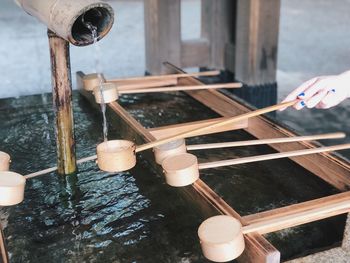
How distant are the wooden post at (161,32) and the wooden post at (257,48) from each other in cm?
76

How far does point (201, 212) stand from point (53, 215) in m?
0.78

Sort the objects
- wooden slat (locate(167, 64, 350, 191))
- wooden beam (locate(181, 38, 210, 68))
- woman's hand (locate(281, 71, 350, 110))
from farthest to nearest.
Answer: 1. wooden beam (locate(181, 38, 210, 68))
2. wooden slat (locate(167, 64, 350, 191))
3. woman's hand (locate(281, 71, 350, 110))

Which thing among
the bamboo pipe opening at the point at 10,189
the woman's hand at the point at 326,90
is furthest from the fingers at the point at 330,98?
the bamboo pipe opening at the point at 10,189

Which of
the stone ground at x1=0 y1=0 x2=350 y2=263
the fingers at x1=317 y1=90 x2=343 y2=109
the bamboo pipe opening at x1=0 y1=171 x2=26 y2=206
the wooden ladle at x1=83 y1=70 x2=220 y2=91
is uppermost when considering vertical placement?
the fingers at x1=317 y1=90 x2=343 y2=109

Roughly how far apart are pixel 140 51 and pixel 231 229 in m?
8.14

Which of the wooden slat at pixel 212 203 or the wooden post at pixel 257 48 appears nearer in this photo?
the wooden slat at pixel 212 203

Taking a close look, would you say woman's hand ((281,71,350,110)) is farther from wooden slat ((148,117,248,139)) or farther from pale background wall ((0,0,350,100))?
pale background wall ((0,0,350,100))

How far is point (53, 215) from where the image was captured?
2494 millimetres

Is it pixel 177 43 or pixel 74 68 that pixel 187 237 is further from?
pixel 74 68

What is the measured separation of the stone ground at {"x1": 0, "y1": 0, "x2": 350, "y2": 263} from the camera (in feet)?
23.8

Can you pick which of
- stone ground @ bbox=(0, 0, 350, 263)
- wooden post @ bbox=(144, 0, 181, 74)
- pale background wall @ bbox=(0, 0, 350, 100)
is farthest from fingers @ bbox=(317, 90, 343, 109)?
pale background wall @ bbox=(0, 0, 350, 100)

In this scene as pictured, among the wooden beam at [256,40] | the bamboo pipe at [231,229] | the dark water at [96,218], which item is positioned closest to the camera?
the bamboo pipe at [231,229]

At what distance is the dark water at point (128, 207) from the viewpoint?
222 centimetres

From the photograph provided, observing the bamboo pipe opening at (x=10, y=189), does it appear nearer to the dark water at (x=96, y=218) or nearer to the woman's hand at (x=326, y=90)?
the dark water at (x=96, y=218)
